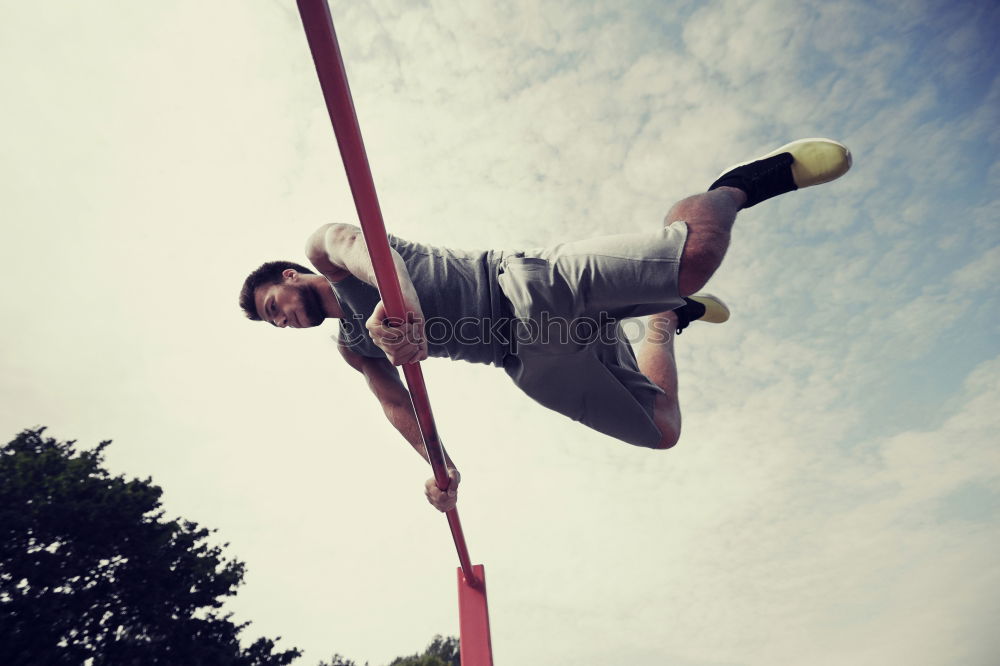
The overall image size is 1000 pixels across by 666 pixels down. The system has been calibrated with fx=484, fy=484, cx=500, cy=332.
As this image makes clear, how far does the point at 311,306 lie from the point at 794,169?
223cm

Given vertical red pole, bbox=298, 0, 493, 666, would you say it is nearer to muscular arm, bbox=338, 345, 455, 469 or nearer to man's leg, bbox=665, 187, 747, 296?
muscular arm, bbox=338, 345, 455, 469

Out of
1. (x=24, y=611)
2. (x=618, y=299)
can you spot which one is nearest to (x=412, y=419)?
(x=618, y=299)

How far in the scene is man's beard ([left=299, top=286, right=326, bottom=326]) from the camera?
239 centimetres

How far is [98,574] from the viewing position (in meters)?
8.48

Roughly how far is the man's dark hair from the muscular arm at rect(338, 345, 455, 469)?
0.48m

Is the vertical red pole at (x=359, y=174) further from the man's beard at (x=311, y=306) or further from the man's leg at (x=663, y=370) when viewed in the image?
the man's leg at (x=663, y=370)

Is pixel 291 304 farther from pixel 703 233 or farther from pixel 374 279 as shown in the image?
pixel 703 233

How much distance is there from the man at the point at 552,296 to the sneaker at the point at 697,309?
0.62 meters

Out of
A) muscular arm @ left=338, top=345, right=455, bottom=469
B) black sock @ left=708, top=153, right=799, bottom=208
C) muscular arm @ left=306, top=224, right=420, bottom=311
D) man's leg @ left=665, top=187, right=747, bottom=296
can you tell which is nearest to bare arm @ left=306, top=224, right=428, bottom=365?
muscular arm @ left=306, top=224, right=420, bottom=311

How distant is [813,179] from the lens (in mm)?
1951

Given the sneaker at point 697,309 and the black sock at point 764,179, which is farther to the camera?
the sneaker at point 697,309

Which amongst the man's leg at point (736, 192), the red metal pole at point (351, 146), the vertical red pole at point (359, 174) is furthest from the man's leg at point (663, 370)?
the red metal pole at point (351, 146)

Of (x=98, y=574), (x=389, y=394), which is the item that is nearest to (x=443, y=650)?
(x=98, y=574)

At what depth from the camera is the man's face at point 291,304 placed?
7.82 feet
